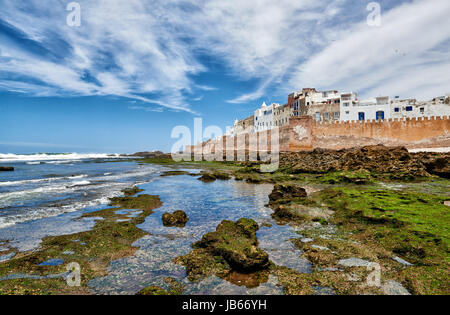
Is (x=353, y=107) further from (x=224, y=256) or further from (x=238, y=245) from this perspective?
(x=224, y=256)

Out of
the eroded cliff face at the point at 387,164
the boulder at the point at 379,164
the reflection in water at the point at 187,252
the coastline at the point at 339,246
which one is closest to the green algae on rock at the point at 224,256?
the reflection in water at the point at 187,252

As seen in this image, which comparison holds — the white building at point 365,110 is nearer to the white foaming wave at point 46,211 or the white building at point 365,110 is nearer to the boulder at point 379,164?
the boulder at point 379,164

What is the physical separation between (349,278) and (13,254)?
8.45m

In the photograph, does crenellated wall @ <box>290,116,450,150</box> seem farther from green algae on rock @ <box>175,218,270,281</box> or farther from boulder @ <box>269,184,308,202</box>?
green algae on rock @ <box>175,218,270,281</box>

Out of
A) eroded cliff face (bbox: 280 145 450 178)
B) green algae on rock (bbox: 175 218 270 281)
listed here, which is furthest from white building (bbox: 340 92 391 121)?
green algae on rock (bbox: 175 218 270 281)

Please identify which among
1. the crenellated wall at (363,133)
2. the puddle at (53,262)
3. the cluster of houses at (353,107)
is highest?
the cluster of houses at (353,107)

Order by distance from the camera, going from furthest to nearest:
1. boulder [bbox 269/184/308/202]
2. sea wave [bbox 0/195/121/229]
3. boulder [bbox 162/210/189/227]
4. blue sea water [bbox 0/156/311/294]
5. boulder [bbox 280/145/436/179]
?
boulder [bbox 280/145/436/179]
boulder [bbox 269/184/308/202]
sea wave [bbox 0/195/121/229]
boulder [bbox 162/210/189/227]
blue sea water [bbox 0/156/311/294]

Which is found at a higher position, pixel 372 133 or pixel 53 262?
pixel 372 133

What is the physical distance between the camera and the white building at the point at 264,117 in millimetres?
71875

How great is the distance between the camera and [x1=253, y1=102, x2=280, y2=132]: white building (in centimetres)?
7188

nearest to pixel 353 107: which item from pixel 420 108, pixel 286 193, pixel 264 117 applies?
pixel 420 108

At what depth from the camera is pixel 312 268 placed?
5.03m

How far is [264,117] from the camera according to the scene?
76750mm

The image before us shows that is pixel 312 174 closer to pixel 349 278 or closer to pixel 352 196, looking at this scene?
pixel 352 196
